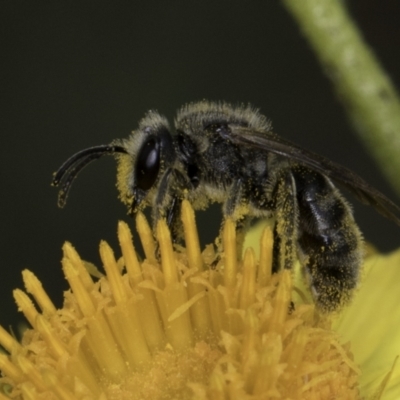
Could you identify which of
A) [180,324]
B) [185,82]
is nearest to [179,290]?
[180,324]

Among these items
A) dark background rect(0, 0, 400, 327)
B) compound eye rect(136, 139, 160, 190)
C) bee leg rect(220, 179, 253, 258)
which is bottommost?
bee leg rect(220, 179, 253, 258)

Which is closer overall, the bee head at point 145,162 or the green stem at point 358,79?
the bee head at point 145,162

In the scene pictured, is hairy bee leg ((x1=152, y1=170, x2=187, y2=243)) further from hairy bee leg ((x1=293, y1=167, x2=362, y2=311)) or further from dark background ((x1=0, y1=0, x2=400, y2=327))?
dark background ((x1=0, y1=0, x2=400, y2=327))

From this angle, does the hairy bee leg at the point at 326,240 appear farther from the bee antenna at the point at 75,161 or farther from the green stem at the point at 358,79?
the green stem at the point at 358,79

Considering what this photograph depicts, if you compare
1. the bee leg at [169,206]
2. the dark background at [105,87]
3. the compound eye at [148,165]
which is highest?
the dark background at [105,87]

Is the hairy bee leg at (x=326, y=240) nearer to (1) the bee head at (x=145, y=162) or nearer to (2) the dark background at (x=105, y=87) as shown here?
(1) the bee head at (x=145, y=162)

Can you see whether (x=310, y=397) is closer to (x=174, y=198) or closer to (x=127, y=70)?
(x=174, y=198)

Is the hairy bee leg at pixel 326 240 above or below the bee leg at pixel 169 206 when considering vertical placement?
below

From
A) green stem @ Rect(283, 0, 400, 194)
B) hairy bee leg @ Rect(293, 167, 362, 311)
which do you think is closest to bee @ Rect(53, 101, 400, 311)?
hairy bee leg @ Rect(293, 167, 362, 311)

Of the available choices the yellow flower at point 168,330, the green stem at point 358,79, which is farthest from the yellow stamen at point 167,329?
the green stem at point 358,79
